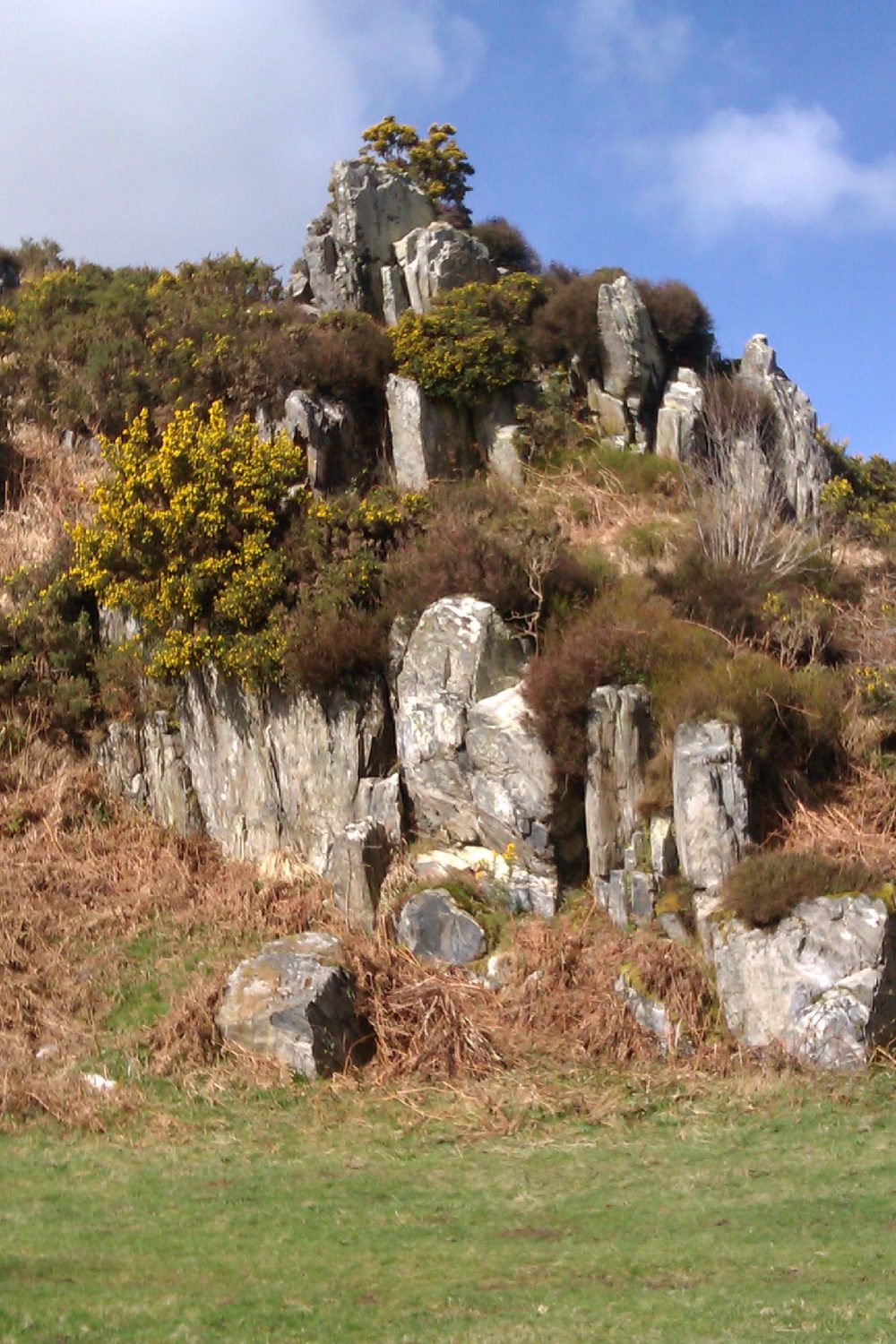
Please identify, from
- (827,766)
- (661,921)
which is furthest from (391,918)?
(827,766)

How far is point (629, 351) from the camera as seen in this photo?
969 inches

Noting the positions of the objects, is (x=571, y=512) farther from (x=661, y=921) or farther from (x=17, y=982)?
(x=17, y=982)

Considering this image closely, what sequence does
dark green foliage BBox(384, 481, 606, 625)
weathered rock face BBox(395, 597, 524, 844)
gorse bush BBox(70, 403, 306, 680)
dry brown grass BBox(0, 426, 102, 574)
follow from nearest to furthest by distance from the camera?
weathered rock face BBox(395, 597, 524, 844) < dark green foliage BBox(384, 481, 606, 625) < gorse bush BBox(70, 403, 306, 680) < dry brown grass BBox(0, 426, 102, 574)

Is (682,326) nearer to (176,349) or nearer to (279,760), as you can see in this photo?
(176,349)

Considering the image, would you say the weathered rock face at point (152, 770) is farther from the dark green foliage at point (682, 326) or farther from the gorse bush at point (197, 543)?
the dark green foliage at point (682, 326)

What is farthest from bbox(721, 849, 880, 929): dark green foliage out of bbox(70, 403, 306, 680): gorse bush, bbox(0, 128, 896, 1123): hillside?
bbox(70, 403, 306, 680): gorse bush

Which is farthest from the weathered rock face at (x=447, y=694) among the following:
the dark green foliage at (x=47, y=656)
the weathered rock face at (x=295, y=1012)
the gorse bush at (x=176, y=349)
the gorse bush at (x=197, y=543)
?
the gorse bush at (x=176, y=349)

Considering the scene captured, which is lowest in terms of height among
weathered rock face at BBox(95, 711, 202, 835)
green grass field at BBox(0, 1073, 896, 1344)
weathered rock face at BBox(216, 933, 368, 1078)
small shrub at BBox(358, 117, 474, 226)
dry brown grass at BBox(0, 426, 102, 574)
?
green grass field at BBox(0, 1073, 896, 1344)

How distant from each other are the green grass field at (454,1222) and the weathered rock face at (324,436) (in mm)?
11582

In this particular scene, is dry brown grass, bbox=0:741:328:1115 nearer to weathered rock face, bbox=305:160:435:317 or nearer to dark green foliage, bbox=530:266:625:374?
dark green foliage, bbox=530:266:625:374

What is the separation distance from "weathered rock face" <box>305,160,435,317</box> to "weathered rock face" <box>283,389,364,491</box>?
5915 millimetres

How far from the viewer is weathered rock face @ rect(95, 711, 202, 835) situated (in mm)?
19234

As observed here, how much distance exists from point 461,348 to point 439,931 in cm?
1219

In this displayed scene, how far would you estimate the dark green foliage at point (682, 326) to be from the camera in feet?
84.8
